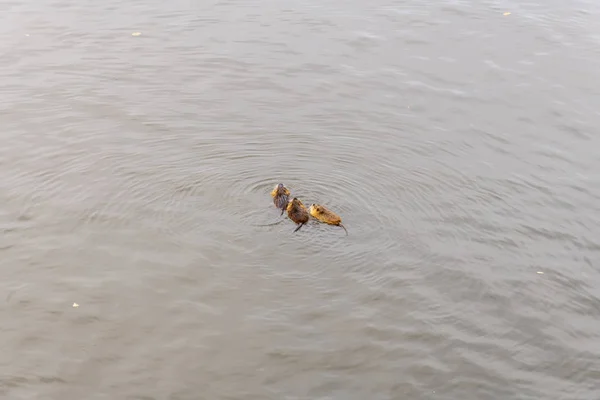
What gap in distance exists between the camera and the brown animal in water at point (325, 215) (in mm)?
8844

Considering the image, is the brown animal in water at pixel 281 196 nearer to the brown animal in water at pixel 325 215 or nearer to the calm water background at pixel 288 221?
the calm water background at pixel 288 221

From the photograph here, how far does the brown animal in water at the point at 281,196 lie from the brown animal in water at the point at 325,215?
36 cm

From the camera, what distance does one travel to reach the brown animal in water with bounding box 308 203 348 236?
29.0 ft

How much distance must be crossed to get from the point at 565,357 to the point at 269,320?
2903 mm

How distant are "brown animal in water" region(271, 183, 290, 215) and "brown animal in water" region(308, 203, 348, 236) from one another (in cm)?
36

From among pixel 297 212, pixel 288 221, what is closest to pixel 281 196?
pixel 288 221

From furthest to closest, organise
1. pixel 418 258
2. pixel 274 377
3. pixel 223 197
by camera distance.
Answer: pixel 223 197 → pixel 418 258 → pixel 274 377

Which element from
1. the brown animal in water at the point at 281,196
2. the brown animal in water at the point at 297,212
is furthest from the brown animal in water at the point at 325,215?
the brown animal in water at the point at 281,196

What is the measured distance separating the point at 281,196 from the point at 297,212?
1.46 ft

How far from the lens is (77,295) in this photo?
8.04m

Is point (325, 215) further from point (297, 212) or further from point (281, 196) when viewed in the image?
point (281, 196)

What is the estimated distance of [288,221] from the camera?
906 cm

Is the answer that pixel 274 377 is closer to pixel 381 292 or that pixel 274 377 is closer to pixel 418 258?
pixel 381 292

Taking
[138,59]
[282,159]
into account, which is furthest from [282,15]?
[282,159]
